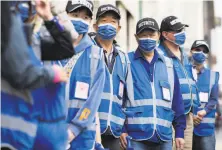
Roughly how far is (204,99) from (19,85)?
679cm

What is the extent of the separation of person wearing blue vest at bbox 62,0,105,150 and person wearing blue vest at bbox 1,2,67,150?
1165mm

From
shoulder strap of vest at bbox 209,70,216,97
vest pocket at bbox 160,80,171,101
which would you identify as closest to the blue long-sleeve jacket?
vest pocket at bbox 160,80,171,101

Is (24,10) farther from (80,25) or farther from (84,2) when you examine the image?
(84,2)

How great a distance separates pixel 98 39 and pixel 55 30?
2.95 m

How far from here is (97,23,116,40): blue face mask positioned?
727 cm

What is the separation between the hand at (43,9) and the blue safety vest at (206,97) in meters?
6.23

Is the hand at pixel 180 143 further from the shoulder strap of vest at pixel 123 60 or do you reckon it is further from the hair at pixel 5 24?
the hair at pixel 5 24

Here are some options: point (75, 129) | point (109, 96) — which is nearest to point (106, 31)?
point (109, 96)

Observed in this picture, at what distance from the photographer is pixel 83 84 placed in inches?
223

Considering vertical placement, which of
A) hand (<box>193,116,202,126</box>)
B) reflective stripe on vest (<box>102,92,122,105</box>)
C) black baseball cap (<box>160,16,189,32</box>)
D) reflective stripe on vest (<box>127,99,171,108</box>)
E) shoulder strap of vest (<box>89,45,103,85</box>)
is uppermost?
black baseball cap (<box>160,16,189,32</box>)

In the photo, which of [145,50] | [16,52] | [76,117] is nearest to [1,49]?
[16,52]

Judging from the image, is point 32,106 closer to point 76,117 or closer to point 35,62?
point 35,62

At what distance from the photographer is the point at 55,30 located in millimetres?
4461

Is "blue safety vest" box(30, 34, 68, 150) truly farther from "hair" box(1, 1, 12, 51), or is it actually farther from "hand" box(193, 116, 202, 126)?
"hand" box(193, 116, 202, 126)
